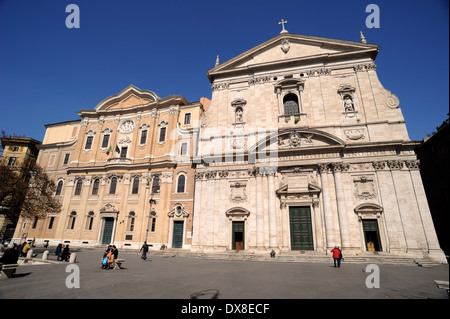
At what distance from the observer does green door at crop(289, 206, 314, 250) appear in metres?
20.2

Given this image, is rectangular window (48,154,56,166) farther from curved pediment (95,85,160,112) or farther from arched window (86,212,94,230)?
arched window (86,212,94,230)

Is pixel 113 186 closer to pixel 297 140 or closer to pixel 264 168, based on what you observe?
pixel 264 168

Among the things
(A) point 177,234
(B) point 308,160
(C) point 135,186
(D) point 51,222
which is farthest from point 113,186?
(B) point 308,160

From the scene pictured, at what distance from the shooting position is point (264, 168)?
72.9ft

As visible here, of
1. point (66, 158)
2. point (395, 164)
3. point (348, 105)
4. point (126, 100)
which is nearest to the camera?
Result: point (395, 164)

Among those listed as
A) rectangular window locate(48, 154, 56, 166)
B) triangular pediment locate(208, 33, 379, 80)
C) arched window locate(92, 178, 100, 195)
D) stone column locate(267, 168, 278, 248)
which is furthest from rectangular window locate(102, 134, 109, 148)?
stone column locate(267, 168, 278, 248)

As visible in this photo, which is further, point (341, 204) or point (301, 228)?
point (301, 228)

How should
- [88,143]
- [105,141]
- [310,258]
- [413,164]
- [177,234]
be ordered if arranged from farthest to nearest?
[88,143] < [105,141] < [177,234] < [413,164] < [310,258]

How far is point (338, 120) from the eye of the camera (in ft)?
74.1

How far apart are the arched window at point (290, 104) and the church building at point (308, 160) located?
0.11 metres

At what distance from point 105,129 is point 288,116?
2502cm

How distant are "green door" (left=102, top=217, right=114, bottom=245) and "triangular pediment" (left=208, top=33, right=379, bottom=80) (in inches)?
835

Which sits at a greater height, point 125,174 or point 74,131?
point 74,131

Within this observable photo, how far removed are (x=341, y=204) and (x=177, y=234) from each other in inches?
659
